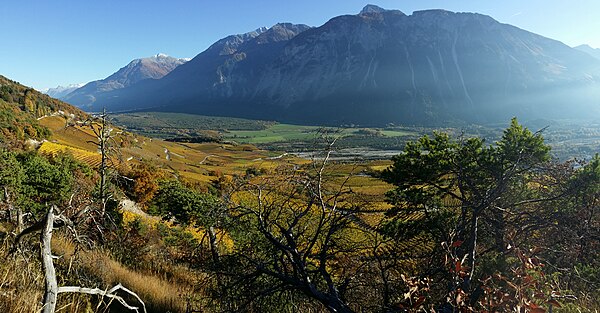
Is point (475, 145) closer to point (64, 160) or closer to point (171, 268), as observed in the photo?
point (171, 268)

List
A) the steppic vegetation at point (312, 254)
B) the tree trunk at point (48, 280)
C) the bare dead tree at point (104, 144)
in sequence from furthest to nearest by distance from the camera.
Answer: the bare dead tree at point (104, 144) → the steppic vegetation at point (312, 254) → the tree trunk at point (48, 280)

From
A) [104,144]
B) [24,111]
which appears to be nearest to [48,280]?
A: [104,144]

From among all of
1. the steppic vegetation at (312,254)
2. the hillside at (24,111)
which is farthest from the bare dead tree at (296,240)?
the hillside at (24,111)

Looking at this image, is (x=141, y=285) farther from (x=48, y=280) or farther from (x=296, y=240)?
(x=48, y=280)

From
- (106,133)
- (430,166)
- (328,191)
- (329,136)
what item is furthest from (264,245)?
(430,166)

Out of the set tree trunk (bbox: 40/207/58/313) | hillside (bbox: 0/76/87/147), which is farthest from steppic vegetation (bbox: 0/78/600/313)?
hillside (bbox: 0/76/87/147)

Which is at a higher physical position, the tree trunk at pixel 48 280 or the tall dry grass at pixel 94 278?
the tree trunk at pixel 48 280

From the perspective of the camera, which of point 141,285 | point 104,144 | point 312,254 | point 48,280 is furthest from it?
point 104,144

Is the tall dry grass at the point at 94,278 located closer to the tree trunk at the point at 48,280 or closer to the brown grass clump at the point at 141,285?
the brown grass clump at the point at 141,285

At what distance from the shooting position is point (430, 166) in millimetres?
18484

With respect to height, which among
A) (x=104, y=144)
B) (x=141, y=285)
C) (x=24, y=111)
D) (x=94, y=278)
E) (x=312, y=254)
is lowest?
(x=141, y=285)

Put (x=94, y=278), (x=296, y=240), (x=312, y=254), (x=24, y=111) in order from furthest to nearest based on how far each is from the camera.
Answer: (x=24, y=111)
(x=94, y=278)
(x=296, y=240)
(x=312, y=254)

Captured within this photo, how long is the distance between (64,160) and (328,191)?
32.3m

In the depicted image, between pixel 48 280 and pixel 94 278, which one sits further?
pixel 94 278
